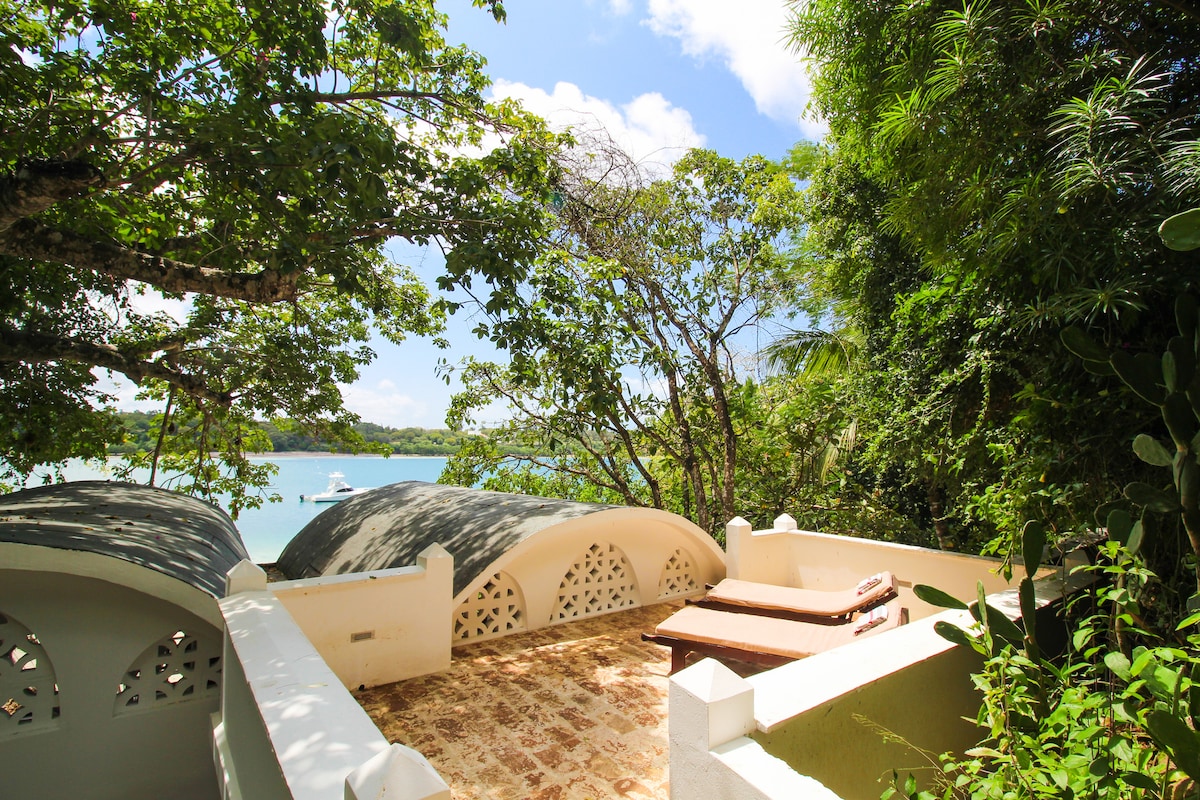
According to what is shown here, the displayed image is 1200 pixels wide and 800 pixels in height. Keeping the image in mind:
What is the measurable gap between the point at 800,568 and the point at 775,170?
266 inches

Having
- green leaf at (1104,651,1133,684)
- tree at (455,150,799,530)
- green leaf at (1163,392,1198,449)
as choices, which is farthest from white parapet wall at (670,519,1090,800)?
tree at (455,150,799,530)

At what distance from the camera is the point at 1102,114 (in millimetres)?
2750

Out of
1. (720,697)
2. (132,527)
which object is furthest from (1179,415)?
(132,527)

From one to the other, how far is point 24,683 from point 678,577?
5.52m

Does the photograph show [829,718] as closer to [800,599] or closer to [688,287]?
[800,599]

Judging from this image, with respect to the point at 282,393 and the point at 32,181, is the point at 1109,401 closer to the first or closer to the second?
the point at 32,181

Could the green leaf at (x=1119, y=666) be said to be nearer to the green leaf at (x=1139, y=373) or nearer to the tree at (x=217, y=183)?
the green leaf at (x=1139, y=373)

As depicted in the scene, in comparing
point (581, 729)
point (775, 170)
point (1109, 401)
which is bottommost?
point (581, 729)

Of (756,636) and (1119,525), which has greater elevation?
(1119,525)

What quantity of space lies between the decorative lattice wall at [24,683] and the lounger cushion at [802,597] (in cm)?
505

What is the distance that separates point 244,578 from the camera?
11.9ft

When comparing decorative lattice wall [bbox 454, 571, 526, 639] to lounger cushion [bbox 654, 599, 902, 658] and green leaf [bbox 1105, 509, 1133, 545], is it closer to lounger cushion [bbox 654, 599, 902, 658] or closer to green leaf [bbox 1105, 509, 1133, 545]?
lounger cushion [bbox 654, 599, 902, 658]

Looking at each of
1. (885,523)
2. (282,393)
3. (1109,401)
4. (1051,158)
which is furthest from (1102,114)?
(282,393)

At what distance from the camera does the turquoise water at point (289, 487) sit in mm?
9805
